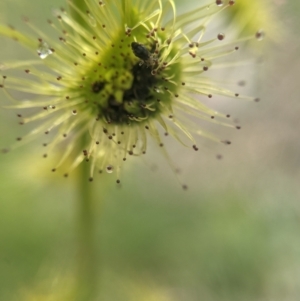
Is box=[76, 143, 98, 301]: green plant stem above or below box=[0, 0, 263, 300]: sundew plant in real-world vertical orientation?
below

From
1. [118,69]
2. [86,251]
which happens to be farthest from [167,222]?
[118,69]

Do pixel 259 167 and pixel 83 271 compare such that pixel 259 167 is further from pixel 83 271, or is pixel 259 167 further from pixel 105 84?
pixel 105 84

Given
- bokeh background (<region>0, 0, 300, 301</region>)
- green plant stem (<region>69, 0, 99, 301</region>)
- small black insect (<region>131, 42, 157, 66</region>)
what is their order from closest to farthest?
small black insect (<region>131, 42, 157, 66</region>) < green plant stem (<region>69, 0, 99, 301</region>) < bokeh background (<region>0, 0, 300, 301</region>)

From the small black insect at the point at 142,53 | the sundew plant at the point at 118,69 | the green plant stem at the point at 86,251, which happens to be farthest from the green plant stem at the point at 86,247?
the small black insect at the point at 142,53

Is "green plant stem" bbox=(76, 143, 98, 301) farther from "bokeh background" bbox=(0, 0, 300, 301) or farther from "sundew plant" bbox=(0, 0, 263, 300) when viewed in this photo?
"sundew plant" bbox=(0, 0, 263, 300)

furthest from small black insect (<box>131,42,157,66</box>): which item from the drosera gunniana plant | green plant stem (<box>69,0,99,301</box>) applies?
green plant stem (<box>69,0,99,301</box>)

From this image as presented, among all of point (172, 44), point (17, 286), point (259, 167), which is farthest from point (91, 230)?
point (259, 167)
